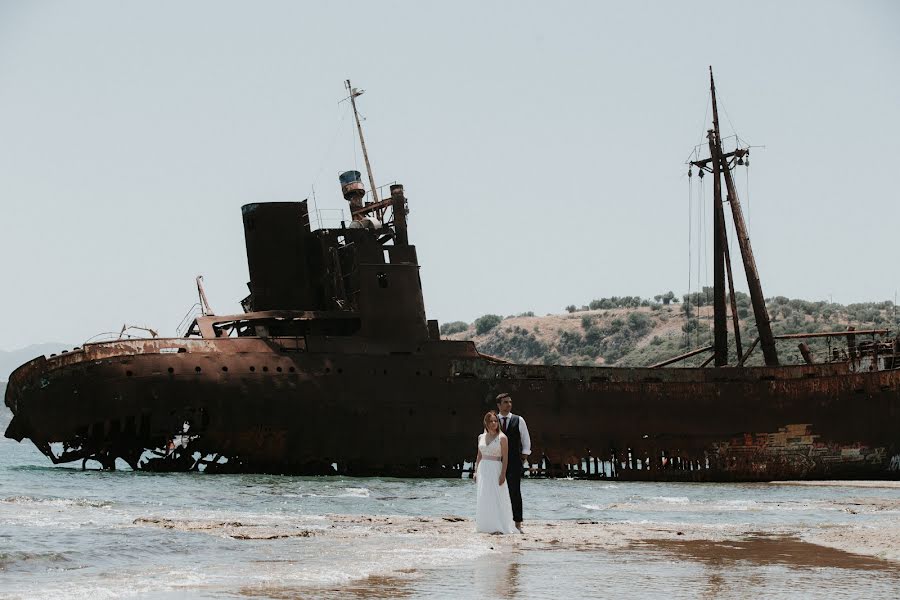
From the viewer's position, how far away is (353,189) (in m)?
31.9

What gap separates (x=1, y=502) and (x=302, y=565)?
8.68 m

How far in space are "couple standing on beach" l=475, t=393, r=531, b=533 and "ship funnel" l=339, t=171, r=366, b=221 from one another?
19.6m

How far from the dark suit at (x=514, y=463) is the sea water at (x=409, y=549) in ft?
1.28

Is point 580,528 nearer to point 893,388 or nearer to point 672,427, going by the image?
point 672,427

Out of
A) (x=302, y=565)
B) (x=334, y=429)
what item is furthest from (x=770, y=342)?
(x=302, y=565)

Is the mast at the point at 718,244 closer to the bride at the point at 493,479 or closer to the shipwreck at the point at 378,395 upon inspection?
the shipwreck at the point at 378,395

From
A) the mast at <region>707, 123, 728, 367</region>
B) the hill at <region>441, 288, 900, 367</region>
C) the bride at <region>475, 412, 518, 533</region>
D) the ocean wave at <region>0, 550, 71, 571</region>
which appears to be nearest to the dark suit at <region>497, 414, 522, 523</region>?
the bride at <region>475, 412, 518, 533</region>

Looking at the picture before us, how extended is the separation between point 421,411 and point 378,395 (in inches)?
44.9

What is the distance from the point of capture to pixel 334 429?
27.7m

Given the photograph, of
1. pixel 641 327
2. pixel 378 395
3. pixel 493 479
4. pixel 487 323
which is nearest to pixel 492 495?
pixel 493 479

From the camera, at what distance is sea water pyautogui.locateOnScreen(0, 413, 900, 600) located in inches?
348

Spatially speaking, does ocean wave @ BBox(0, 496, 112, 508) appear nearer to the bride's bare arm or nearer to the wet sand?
the wet sand

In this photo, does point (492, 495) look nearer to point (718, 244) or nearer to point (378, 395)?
point (378, 395)

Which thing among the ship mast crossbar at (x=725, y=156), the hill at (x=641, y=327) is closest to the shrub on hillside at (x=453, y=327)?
the hill at (x=641, y=327)
